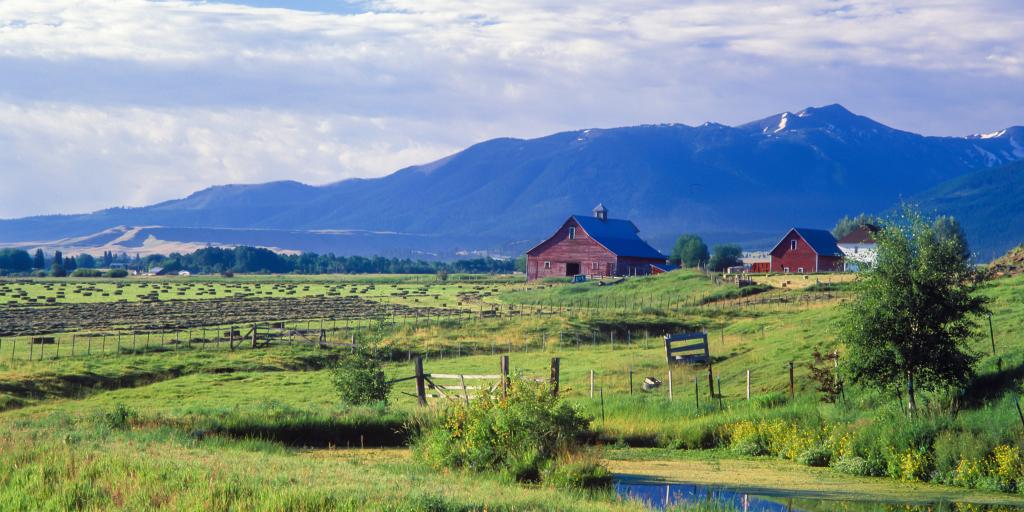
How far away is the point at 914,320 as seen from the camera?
86.9 ft

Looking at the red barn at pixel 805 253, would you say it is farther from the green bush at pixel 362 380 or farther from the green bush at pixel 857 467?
the green bush at pixel 857 467

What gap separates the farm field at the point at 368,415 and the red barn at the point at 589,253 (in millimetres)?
57960

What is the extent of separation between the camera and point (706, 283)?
289 feet

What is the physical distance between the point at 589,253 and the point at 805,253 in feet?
80.4

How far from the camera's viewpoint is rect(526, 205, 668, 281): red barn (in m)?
125

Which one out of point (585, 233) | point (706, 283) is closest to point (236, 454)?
point (706, 283)

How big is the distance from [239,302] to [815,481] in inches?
3507

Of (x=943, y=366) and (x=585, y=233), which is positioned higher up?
(x=585, y=233)

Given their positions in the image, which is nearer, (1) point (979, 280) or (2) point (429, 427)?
(2) point (429, 427)

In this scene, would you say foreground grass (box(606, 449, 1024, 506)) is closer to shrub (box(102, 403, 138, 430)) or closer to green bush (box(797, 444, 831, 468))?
green bush (box(797, 444, 831, 468))

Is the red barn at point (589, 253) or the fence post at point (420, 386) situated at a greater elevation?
the red barn at point (589, 253)

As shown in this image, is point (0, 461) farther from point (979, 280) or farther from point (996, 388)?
point (979, 280)

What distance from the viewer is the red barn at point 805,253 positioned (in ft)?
400

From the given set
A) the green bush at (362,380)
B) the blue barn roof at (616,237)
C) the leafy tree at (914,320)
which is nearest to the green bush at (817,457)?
the leafy tree at (914,320)
